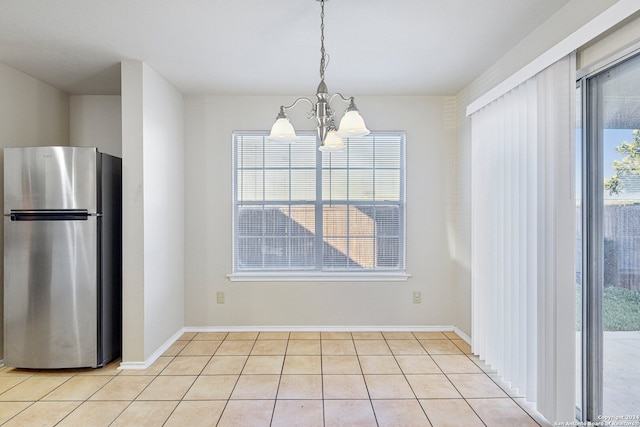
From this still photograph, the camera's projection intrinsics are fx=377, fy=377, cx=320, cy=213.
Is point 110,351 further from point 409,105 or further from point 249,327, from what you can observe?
point 409,105

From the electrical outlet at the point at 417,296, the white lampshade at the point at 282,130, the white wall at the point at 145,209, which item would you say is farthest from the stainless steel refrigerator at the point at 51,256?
the electrical outlet at the point at 417,296

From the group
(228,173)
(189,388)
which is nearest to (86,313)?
(189,388)

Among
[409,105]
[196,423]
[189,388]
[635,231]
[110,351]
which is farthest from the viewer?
[409,105]

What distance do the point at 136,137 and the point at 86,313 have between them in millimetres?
1449

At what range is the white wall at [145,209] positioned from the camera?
122 inches

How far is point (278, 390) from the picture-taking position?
8.87 feet

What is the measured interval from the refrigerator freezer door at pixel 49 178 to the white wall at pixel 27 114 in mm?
335

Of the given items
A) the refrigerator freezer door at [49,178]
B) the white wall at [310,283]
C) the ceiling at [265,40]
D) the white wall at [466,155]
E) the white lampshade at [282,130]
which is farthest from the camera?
the white wall at [310,283]

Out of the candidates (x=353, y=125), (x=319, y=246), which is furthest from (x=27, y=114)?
(x=353, y=125)

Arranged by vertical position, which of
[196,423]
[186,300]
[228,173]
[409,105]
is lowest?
[196,423]

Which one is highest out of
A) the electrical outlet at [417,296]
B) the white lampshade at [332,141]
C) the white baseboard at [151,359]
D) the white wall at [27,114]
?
the white wall at [27,114]

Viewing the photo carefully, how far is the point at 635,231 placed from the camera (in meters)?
1.90

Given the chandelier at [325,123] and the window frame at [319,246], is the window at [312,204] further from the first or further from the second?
the chandelier at [325,123]

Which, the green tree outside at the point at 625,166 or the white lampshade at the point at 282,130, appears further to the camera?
the white lampshade at the point at 282,130
